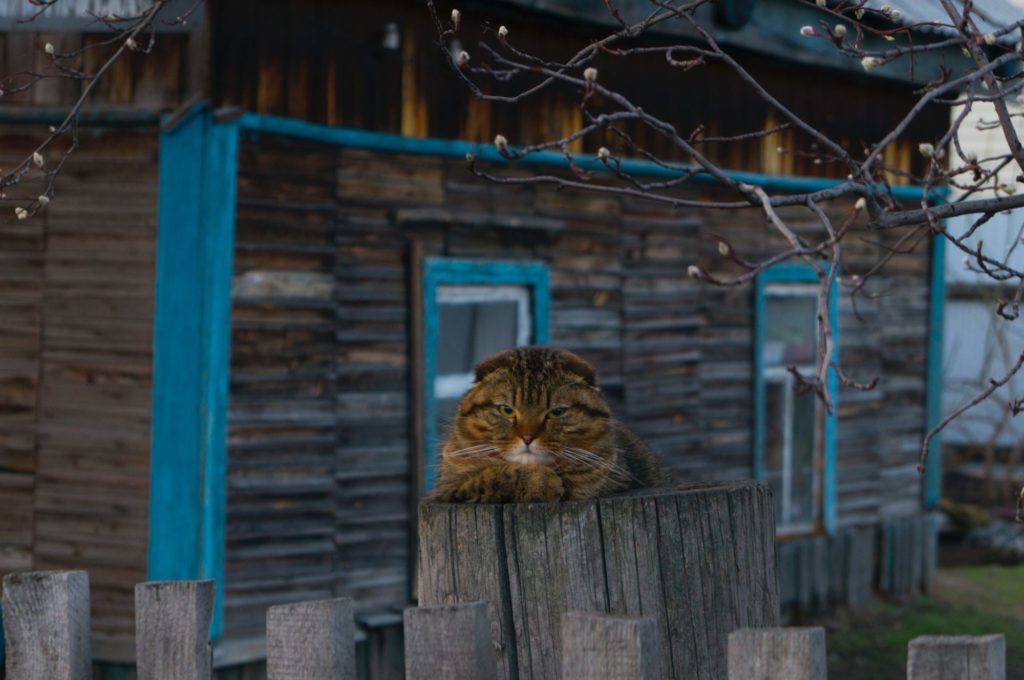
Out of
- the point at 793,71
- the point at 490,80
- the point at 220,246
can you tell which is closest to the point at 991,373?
the point at 793,71

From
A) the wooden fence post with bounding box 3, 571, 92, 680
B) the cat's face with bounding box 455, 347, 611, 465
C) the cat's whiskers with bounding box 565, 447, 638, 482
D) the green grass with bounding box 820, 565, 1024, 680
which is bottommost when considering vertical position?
the green grass with bounding box 820, 565, 1024, 680

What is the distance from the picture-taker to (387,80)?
8742 millimetres

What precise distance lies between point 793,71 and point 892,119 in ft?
5.06

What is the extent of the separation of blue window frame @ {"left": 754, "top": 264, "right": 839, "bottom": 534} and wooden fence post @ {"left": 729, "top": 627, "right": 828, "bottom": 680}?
961cm

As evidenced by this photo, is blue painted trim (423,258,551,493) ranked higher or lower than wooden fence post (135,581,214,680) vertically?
higher

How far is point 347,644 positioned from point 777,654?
0.81m

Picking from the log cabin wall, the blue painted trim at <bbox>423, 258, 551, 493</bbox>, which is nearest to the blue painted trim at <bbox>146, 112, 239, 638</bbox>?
the log cabin wall

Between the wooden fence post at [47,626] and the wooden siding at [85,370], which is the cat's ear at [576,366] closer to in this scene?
the wooden fence post at [47,626]

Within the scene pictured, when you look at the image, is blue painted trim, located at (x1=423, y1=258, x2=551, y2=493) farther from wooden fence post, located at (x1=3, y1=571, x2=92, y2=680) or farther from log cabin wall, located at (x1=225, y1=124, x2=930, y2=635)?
wooden fence post, located at (x1=3, y1=571, x2=92, y2=680)

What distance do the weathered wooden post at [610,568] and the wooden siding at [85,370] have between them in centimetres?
521

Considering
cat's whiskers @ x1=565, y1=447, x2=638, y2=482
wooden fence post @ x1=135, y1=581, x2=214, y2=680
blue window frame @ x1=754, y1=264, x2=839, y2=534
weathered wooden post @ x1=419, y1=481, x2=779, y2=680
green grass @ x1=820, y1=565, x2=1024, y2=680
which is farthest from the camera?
blue window frame @ x1=754, y1=264, x2=839, y2=534

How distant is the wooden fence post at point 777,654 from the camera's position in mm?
2227

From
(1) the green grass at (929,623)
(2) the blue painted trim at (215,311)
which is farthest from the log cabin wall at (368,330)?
(1) the green grass at (929,623)

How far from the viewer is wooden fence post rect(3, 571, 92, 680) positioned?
2807 millimetres
